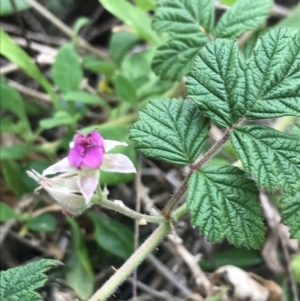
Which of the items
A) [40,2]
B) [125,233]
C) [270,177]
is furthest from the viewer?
[40,2]

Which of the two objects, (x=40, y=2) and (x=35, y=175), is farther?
(x=40, y=2)

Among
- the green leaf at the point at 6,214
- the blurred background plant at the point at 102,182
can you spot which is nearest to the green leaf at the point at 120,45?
the blurred background plant at the point at 102,182

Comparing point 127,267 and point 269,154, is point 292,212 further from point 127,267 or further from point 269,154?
point 127,267

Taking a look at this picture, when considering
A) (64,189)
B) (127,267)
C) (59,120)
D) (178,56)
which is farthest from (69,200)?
(59,120)

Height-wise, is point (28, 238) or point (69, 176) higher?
point (69, 176)

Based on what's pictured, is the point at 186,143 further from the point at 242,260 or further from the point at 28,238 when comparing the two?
the point at 28,238

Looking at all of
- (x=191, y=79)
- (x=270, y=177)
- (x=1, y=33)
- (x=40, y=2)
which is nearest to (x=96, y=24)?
(x=40, y=2)
